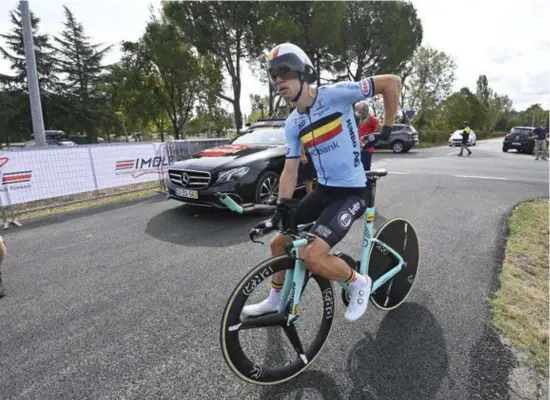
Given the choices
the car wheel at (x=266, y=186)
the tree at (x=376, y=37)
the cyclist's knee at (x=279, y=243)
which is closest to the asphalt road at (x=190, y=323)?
the car wheel at (x=266, y=186)

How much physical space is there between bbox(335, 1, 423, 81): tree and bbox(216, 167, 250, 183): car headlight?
25.7 metres

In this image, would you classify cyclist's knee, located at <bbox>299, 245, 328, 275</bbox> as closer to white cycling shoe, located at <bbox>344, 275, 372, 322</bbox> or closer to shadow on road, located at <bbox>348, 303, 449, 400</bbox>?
white cycling shoe, located at <bbox>344, 275, 372, 322</bbox>

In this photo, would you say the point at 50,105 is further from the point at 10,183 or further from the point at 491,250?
the point at 491,250

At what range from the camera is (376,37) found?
91.1 feet

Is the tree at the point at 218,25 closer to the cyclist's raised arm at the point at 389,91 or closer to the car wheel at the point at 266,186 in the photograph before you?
the car wheel at the point at 266,186

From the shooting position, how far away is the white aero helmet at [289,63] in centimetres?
203

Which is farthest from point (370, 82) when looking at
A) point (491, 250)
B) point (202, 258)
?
point (491, 250)

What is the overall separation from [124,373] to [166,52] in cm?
2258

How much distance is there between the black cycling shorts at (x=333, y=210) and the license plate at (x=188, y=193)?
349 centimetres

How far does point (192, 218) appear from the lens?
5816 mm

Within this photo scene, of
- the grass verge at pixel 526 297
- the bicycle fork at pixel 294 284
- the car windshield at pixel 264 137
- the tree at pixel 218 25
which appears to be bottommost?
the grass verge at pixel 526 297

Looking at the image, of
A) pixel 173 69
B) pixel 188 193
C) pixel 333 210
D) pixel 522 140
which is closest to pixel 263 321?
pixel 333 210

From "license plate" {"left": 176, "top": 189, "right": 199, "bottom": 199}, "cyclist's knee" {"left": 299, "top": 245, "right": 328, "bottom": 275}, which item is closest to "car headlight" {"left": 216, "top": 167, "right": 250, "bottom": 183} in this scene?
"license plate" {"left": 176, "top": 189, "right": 199, "bottom": 199}

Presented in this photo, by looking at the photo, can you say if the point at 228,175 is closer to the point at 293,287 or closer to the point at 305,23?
the point at 293,287
